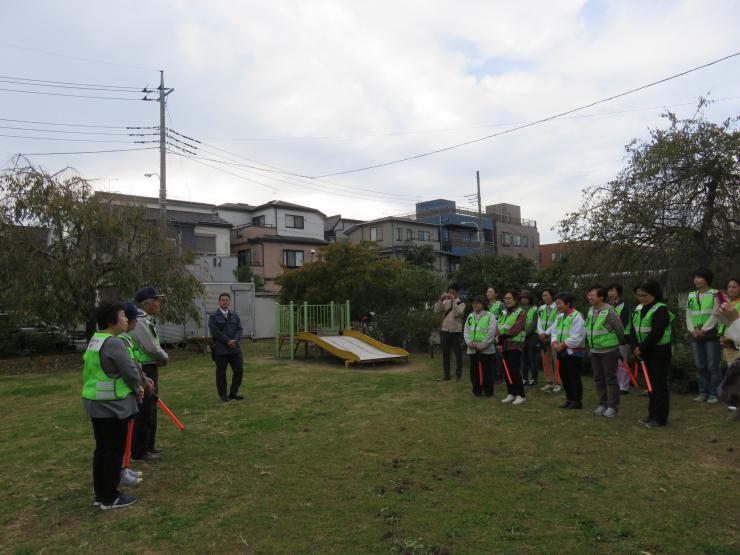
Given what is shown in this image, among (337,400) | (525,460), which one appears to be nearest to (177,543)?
(525,460)

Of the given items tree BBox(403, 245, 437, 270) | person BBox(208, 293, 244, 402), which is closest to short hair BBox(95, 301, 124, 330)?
person BBox(208, 293, 244, 402)

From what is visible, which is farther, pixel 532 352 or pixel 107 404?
pixel 532 352

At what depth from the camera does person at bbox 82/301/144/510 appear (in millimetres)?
4012

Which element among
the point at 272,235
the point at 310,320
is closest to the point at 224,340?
the point at 310,320

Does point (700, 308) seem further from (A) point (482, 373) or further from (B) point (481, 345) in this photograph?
(A) point (482, 373)

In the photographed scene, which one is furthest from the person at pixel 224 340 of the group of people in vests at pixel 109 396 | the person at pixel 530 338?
the person at pixel 530 338

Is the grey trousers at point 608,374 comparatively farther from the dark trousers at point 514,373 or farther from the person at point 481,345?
the person at point 481,345

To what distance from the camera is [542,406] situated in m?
7.30

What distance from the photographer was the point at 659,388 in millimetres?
5965

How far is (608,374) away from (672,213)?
5215 mm

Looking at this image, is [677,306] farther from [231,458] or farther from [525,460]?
[231,458]

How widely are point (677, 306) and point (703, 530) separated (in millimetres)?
6710

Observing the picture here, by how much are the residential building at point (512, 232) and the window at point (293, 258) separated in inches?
864

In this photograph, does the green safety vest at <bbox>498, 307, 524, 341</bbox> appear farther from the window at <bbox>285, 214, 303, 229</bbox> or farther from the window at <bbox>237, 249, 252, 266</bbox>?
the window at <bbox>285, 214, 303, 229</bbox>
